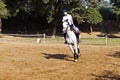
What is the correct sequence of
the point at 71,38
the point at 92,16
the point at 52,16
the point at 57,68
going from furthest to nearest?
the point at 92,16 < the point at 52,16 < the point at 71,38 < the point at 57,68

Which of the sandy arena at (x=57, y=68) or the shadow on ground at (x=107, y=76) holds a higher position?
the sandy arena at (x=57, y=68)

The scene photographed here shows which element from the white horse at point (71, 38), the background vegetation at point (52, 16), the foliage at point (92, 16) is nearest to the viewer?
the white horse at point (71, 38)

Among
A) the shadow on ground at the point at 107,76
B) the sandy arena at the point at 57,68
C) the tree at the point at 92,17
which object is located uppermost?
the tree at the point at 92,17

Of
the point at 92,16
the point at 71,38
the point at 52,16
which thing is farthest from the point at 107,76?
the point at 92,16

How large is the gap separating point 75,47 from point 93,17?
4113cm

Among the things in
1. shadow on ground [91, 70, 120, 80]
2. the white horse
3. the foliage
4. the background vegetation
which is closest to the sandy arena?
shadow on ground [91, 70, 120, 80]

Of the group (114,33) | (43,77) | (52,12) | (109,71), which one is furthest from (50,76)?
(114,33)

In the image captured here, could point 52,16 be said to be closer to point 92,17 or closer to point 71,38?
point 92,17

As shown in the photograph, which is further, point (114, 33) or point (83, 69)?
point (114, 33)

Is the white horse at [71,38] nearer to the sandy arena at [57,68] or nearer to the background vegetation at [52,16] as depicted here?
the sandy arena at [57,68]

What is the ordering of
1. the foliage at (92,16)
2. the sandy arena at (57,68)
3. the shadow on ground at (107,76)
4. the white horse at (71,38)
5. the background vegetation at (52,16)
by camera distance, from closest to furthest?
the shadow on ground at (107,76), the sandy arena at (57,68), the white horse at (71,38), the background vegetation at (52,16), the foliage at (92,16)

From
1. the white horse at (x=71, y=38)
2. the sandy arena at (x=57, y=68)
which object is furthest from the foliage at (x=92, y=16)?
the white horse at (x=71, y=38)

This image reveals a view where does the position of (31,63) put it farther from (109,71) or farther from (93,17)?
(93,17)

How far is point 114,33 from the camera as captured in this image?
6031 cm
